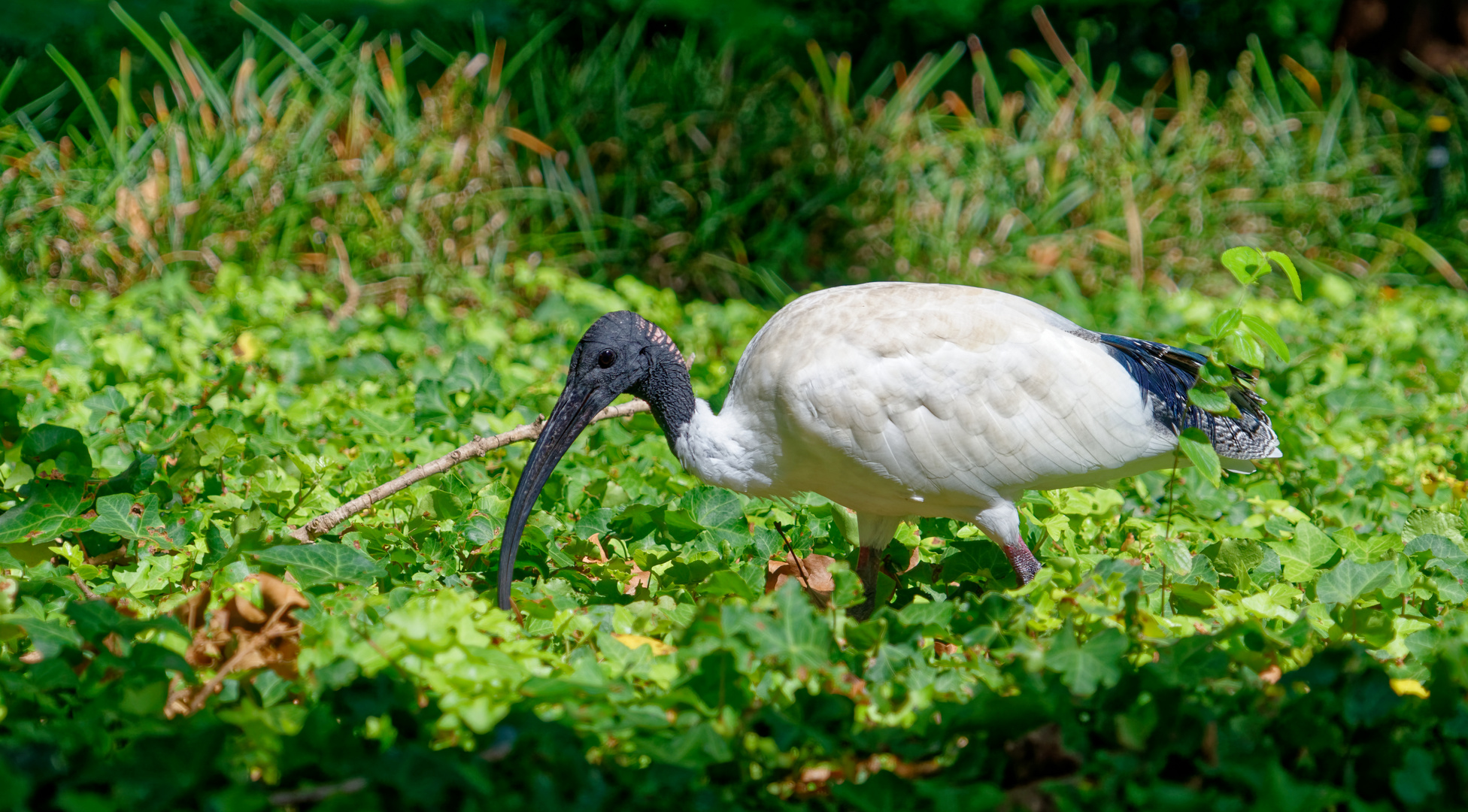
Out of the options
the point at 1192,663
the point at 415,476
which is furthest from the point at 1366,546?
the point at 415,476

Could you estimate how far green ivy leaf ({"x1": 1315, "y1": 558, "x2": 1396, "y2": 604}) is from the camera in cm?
266

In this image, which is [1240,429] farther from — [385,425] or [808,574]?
[385,425]

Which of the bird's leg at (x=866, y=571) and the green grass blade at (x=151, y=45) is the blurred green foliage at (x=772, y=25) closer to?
the green grass blade at (x=151, y=45)

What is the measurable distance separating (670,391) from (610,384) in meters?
0.16

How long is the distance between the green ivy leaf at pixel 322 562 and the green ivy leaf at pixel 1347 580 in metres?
2.13

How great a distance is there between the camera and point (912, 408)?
9.34 feet

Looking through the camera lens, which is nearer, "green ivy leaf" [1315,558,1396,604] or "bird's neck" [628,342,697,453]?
"green ivy leaf" [1315,558,1396,604]

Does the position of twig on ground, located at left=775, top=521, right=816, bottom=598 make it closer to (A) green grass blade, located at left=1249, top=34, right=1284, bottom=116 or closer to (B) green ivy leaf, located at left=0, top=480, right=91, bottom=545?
(B) green ivy leaf, located at left=0, top=480, right=91, bottom=545

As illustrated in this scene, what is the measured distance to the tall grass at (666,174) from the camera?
6.09m

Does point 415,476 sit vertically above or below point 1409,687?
below

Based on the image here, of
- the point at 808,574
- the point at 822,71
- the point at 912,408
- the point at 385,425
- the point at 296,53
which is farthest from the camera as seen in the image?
the point at 822,71

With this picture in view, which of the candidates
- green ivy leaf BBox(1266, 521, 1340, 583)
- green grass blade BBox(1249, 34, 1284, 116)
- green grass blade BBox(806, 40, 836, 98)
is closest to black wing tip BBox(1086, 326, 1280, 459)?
green ivy leaf BBox(1266, 521, 1340, 583)

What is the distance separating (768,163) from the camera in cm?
717

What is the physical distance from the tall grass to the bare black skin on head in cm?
348
